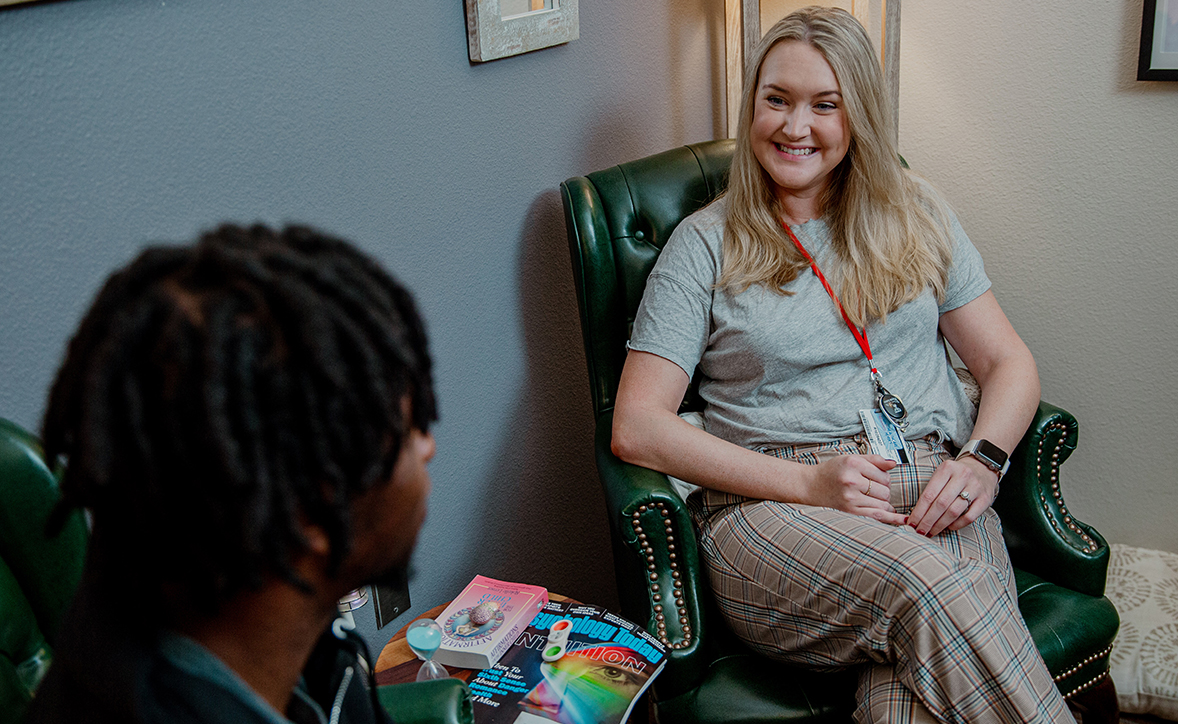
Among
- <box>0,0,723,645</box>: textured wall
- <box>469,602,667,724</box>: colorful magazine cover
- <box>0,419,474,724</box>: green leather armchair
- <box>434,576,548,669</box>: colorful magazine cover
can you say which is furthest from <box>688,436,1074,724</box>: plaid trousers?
<box>0,419,474,724</box>: green leather armchair

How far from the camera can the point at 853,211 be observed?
5.68 ft

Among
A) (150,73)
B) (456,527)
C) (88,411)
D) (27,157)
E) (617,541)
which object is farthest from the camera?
(456,527)

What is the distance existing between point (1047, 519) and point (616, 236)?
0.94 m

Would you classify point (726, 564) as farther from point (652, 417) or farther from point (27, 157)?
point (27, 157)

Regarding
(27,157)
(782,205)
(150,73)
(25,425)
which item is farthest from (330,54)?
(782,205)

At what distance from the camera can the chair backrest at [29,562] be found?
0.89m

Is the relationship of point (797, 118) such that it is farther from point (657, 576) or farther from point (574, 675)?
point (574, 675)

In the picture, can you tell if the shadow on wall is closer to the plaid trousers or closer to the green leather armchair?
the plaid trousers

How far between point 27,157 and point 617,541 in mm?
1046

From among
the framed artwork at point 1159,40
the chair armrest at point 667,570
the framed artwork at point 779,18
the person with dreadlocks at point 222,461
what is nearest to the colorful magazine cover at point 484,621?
the chair armrest at point 667,570

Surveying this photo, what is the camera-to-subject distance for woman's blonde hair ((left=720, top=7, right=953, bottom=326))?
1648 millimetres

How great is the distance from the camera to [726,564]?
4.95ft

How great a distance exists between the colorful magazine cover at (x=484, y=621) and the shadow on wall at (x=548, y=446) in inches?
15.5

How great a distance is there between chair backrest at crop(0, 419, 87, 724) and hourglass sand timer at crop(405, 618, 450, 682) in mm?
473
